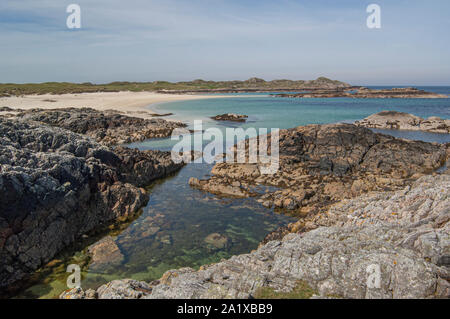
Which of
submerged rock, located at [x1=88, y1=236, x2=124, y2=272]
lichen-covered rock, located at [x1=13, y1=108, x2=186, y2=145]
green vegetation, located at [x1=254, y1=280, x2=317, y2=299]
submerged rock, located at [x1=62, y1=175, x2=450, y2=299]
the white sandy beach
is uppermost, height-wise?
the white sandy beach

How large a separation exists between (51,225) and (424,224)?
52.2 feet

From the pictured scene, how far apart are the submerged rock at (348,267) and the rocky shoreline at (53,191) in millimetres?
6042

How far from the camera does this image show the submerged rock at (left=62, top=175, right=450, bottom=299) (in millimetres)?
7098

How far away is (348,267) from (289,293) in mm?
1802

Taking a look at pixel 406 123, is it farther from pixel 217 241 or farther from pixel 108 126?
pixel 108 126

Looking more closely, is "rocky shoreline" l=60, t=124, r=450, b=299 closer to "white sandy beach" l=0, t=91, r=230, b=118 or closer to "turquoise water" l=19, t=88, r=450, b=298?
"turquoise water" l=19, t=88, r=450, b=298

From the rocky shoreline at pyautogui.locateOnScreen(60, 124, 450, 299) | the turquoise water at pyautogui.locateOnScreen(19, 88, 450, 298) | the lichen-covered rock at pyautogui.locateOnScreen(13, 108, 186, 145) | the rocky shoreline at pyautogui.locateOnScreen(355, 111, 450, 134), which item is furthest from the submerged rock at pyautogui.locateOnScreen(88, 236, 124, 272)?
the rocky shoreline at pyautogui.locateOnScreen(355, 111, 450, 134)

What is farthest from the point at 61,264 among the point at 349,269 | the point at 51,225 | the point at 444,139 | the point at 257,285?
the point at 444,139

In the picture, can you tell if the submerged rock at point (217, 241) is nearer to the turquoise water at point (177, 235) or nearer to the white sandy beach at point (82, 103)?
the turquoise water at point (177, 235)

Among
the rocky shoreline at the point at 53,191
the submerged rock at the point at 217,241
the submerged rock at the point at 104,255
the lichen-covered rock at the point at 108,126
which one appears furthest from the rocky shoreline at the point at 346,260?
the lichen-covered rock at the point at 108,126

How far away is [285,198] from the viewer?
19594 millimetres

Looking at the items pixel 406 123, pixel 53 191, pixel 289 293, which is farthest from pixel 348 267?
pixel 406 123

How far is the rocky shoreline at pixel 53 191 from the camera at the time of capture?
498 inches

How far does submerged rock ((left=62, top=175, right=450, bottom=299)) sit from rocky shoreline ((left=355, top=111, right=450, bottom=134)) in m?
45.4
